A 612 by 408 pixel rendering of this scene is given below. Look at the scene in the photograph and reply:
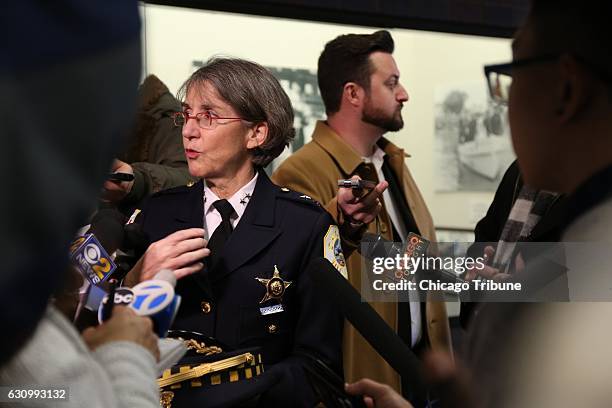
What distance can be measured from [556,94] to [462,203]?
5629mm

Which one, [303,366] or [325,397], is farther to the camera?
[303,366]

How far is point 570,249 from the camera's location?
1.03m

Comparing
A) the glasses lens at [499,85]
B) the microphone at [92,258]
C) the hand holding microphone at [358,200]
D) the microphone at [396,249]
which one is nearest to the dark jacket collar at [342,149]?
the microphone at [396,249]

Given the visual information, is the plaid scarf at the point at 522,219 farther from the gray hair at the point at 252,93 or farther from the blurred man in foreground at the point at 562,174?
the blurred man in foreground at the point at 562,174

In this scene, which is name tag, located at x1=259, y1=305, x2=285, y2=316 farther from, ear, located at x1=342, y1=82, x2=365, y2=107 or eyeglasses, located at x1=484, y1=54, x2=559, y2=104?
ear, located at x1=342, y1=82, x2=365, y2=107

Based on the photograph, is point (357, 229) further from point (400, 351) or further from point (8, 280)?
point (8, 280)

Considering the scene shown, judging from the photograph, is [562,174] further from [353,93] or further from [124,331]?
[353,93]

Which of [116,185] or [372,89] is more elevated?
[372,89]

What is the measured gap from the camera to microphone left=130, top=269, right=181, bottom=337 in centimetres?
116

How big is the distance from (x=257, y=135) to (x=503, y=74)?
183 cm

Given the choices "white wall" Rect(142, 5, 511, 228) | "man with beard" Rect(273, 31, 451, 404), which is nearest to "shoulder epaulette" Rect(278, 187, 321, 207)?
"man with beard" Rect(273, 31, 451, 404)

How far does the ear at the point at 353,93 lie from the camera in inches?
169

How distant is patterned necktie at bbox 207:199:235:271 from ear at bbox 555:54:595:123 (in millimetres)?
1793

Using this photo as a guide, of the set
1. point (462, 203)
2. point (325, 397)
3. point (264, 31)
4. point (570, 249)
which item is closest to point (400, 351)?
point (325, 397)
